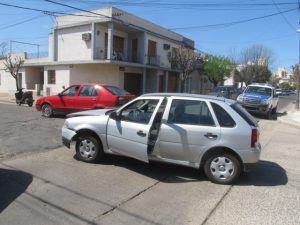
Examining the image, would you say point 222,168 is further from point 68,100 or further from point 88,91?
point 68,100

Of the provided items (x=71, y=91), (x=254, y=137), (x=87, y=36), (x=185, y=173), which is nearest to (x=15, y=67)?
(x=87, y=36)

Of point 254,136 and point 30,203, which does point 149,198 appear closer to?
point 30,203

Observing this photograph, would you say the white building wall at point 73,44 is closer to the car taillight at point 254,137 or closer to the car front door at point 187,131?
the car front door at point 187,131

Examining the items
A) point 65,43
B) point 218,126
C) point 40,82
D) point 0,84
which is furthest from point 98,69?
point 218,126

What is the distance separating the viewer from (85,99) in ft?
43.5

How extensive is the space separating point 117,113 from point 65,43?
25.2 meters

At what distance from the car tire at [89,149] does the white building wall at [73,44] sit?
71.9ft

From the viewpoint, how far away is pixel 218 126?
19.9 feet

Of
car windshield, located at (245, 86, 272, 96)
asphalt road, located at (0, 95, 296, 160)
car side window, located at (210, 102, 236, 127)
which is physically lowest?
asphalt road, located at (0, 95, 296, 160)

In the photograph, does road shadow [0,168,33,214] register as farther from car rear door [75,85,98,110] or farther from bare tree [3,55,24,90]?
bare tree [3,55,24,90]

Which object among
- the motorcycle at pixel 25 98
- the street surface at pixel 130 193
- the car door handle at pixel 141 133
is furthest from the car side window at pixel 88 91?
the motorcycle at pixel 25 98

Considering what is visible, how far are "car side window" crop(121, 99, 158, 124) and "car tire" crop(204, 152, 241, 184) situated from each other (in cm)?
142

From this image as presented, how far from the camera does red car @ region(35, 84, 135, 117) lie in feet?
42.4

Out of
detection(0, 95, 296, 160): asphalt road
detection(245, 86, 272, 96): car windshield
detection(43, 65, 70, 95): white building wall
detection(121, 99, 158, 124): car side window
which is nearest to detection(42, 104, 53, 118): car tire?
detection(0, 95, 296, 160): asphalt road
